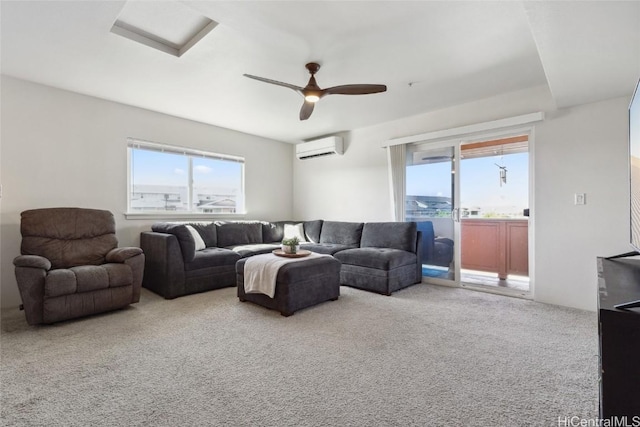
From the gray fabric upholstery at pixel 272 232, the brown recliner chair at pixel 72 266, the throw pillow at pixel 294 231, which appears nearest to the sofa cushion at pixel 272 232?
the gray fabric upholstery at pixel 272 232

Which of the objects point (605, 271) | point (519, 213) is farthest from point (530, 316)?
point (519, 213)

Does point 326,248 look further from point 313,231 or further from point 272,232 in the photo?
point 272,232

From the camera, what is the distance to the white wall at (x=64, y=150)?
130 inches

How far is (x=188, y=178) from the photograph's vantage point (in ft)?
16.0

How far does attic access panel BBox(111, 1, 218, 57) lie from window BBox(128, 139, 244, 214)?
2.03 metres

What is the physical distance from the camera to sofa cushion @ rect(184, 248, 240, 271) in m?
3.79

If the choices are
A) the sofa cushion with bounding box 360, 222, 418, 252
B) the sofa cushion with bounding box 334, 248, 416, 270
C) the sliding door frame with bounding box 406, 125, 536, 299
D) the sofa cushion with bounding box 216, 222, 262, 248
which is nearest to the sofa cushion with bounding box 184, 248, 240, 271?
the sofa cushion with bounding box 216, 222, 262, 248

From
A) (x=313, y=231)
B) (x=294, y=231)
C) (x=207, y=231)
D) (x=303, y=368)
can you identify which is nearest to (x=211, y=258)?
(x=207, y=231)

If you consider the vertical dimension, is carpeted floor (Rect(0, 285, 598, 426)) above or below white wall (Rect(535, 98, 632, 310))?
below

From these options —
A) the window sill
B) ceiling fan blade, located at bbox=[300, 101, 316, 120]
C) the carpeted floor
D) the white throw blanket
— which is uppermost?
ceiling fan blade, located at bbox=[300, 101, 316, 120]

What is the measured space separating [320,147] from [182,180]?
2.42 meters

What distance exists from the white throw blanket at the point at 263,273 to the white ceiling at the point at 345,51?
1.94 meters

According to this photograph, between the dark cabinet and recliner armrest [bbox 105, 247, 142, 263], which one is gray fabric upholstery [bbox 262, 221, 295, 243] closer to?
recliner armrest [bbox 105, 247, 142, 263]

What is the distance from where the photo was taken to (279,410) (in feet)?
5.14
